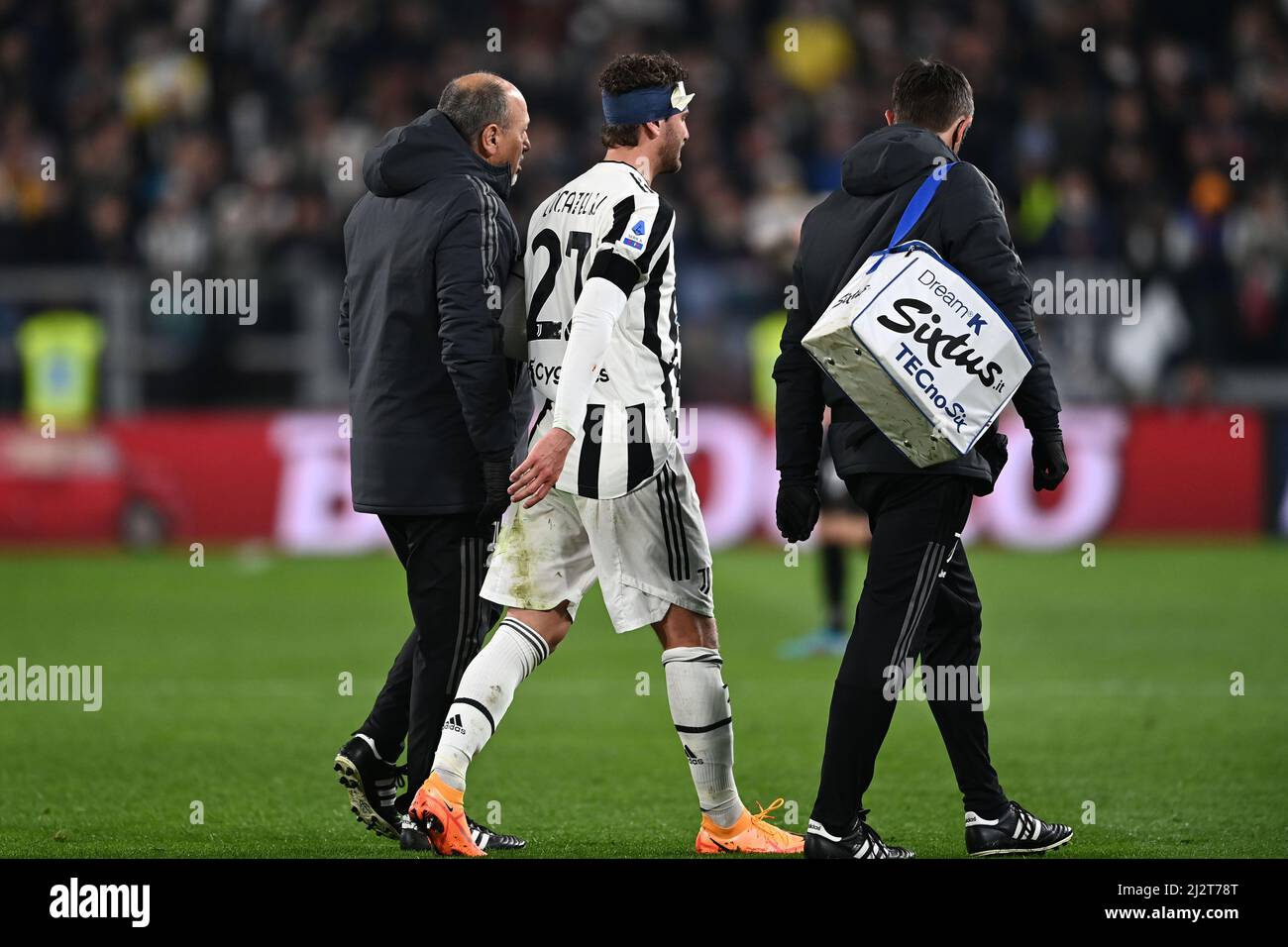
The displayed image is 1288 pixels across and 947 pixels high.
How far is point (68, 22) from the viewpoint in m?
21.2

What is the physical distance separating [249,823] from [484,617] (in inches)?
43.2

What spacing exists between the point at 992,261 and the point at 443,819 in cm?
215

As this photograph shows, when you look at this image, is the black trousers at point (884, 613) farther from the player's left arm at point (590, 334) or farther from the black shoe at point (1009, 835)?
the player's left arm at point (590, 334)

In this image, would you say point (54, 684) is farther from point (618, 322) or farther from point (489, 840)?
point (618, 322)

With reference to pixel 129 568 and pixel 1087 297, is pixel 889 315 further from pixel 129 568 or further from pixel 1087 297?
pixel 1087 297

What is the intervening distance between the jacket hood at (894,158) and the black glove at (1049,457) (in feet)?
2.62

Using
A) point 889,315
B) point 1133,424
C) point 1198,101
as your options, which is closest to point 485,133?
point 889,315

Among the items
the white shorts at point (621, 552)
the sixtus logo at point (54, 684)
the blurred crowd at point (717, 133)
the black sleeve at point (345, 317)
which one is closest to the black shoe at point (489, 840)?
the white shorts at point (621, 552)

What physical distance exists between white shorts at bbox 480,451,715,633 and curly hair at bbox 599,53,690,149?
0.93m

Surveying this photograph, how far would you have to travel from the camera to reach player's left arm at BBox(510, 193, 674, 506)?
549 cm

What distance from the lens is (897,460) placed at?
5.46m

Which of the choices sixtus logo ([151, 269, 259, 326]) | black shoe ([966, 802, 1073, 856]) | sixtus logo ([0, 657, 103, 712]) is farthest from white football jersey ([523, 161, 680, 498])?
→ sixtus logo ([151, 269, 259, 326])

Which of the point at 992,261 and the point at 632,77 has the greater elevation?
the point at 632,77
